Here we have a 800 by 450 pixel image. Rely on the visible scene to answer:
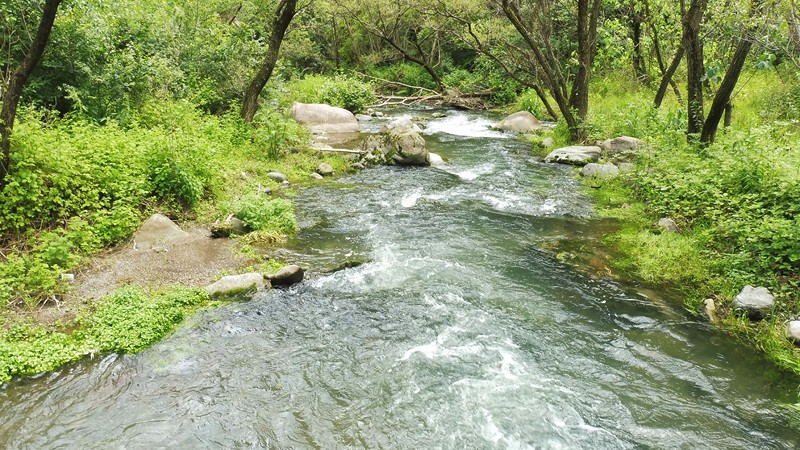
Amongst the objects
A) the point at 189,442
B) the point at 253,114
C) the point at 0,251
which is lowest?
the point at 189,442

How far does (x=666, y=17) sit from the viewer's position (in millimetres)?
17547

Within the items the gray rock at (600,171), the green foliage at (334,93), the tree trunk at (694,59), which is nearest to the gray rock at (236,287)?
the gray rock at (600,171)

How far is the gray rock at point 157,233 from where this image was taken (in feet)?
28.8

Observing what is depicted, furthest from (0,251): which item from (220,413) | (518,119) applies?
(518,119)

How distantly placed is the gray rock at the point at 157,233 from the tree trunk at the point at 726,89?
11311mm

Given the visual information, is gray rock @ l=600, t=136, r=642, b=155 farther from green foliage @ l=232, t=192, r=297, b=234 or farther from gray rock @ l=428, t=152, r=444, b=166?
green foliage @ l=232, t=192, r=297, b=234

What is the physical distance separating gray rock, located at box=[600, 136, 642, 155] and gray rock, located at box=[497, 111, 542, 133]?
19.1 ft

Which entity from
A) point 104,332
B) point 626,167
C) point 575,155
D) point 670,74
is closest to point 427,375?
point 104,332

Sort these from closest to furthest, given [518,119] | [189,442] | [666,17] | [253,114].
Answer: [189,442] → [253,114] → [666,17] → [518,119]

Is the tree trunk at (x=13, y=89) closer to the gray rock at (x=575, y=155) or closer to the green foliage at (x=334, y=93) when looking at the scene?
the gray rock at (x=575, y=155)

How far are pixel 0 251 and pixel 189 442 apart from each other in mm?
4850

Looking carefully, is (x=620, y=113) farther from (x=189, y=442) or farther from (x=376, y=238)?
(x=189, y=442)

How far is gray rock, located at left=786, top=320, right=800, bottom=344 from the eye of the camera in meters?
6.38

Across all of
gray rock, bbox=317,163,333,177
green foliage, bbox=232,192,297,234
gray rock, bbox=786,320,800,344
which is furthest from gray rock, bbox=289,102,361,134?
gray rock, bbox=786,320,800,344
